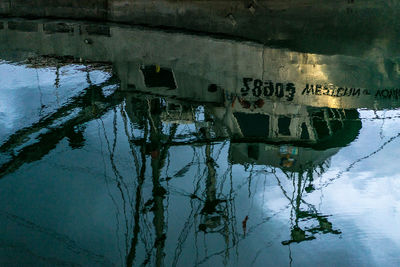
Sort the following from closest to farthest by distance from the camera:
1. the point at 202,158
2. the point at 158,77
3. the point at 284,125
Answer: the point at 202,158 → the point at 284,125 → the point at 158,77

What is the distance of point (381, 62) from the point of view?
14.3 meters

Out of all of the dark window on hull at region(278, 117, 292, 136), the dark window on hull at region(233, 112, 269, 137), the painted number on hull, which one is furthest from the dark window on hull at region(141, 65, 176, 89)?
the dark window on hull at region(278, 117, 292, 136)

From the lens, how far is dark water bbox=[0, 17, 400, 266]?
6.80 metres

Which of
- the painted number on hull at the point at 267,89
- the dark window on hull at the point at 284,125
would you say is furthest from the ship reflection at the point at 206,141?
the painted number on hull at the point at 267,89

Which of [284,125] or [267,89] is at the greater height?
[267,89]

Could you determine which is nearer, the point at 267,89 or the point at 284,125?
the point at 284,125

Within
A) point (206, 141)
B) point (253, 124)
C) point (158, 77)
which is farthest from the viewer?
point (158, 77)

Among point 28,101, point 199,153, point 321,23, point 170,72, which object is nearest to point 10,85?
point 28,101

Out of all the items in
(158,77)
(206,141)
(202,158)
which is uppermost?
(158,77)

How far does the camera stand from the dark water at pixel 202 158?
6805mm

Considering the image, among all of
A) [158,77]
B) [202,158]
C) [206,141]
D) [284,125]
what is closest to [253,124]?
[284,125]

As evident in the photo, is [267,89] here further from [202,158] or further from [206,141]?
[202,158]

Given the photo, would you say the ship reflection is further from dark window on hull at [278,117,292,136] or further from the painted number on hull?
the painted number on hull

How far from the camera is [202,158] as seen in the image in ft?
30.6
